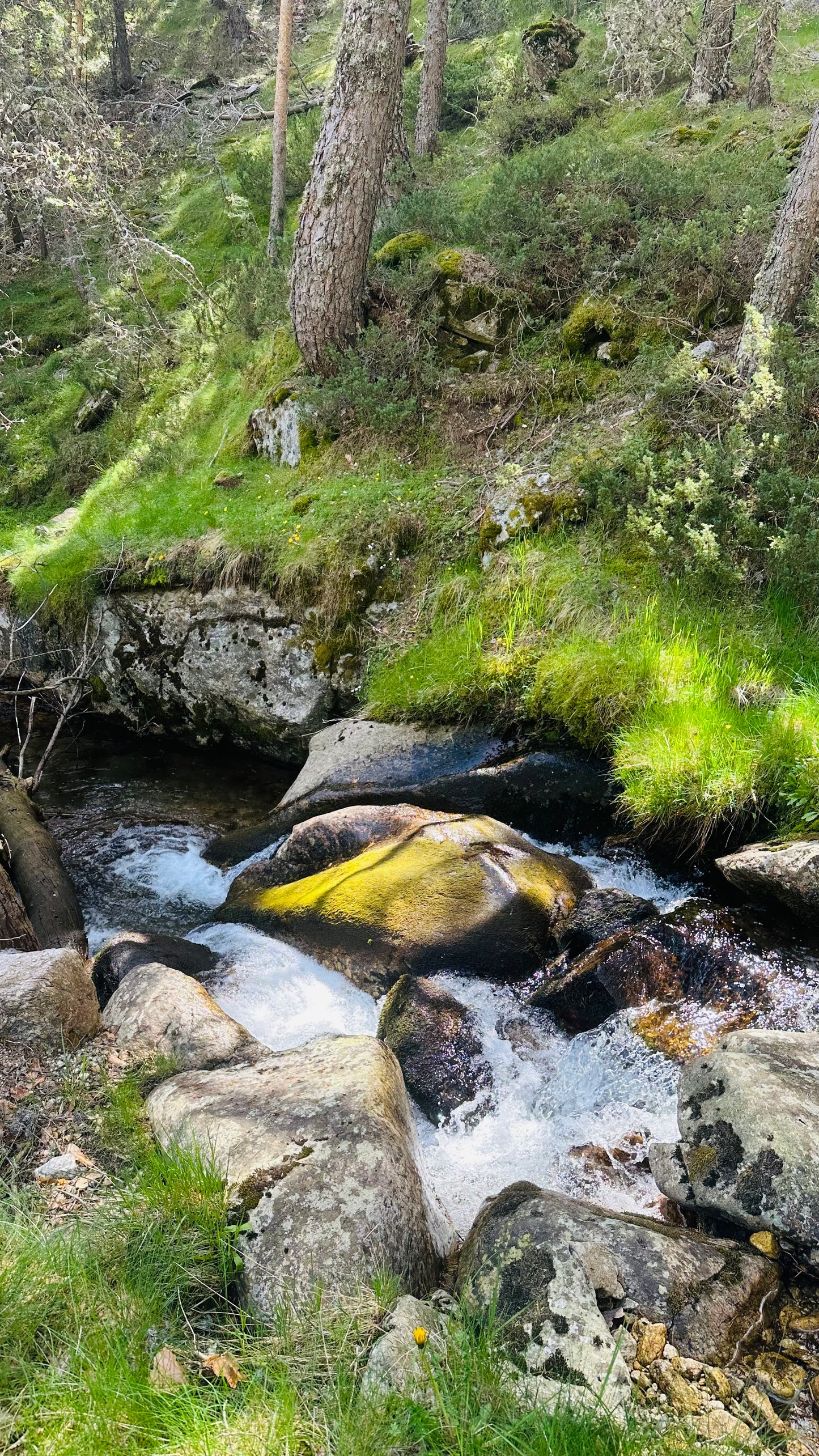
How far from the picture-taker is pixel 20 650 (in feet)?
33.7

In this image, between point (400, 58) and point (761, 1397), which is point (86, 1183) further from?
point (400, 58)

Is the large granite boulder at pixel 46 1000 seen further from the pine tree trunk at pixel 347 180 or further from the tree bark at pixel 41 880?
the pine tree trunk at pixel 347 180

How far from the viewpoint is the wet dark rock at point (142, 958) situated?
5031 mm

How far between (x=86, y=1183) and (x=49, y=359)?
1766cm

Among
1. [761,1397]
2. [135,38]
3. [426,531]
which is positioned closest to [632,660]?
[426,531]

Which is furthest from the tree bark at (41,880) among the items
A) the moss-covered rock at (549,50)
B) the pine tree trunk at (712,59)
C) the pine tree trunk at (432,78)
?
the moss-covered rock at (549,50)

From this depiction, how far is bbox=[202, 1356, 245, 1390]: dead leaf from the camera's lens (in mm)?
2221

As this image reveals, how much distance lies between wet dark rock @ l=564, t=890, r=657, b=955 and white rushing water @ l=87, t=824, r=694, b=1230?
13.1 inches

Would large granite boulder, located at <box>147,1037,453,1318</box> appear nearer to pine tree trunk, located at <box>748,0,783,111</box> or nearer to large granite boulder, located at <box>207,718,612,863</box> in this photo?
large granite boulder, located at <box>207,718,612,863</box>

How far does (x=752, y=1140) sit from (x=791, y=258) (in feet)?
22.7

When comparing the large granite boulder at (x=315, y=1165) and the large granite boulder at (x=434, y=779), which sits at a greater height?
the large granite boulder at (x=315, y=1165)

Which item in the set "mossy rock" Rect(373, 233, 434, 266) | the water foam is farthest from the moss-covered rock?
the water foam

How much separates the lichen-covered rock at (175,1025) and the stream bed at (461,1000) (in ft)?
2.17

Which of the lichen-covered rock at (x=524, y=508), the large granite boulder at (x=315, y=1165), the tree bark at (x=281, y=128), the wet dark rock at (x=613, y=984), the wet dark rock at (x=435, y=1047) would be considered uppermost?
the tree bark at (x=281, y=128)
